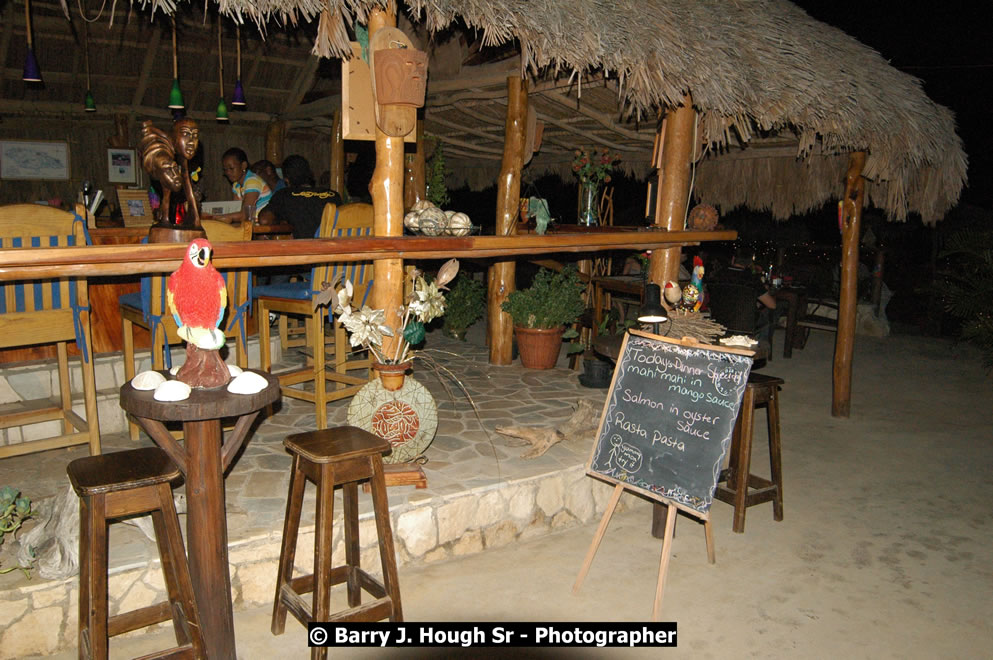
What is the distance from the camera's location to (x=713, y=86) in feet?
15.5

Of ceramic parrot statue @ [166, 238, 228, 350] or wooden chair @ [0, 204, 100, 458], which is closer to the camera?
ceramic parrot statue @ [166, 238, 228, 350]

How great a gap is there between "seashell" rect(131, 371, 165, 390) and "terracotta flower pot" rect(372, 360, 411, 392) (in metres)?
1.35

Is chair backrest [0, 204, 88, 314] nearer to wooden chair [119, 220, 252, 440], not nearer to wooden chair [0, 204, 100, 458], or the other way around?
wooden chair [0, 204, 100, 458]

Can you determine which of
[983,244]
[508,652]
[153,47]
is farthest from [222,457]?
[983,244]

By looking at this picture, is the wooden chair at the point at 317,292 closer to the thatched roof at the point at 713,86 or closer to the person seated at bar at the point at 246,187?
the thatched roof at the point at 713,86

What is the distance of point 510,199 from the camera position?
6.07m

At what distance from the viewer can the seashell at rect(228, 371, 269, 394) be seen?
2438mm

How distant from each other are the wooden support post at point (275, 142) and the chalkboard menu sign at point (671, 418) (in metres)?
7.96

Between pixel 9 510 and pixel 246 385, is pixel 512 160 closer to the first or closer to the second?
pixel 246 385

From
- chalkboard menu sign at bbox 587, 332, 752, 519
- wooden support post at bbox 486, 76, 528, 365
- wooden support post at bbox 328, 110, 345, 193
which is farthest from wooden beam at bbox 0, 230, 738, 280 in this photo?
wooden support post at bbox 328, 110, 345, 193

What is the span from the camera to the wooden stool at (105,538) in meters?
Answer: 2.32

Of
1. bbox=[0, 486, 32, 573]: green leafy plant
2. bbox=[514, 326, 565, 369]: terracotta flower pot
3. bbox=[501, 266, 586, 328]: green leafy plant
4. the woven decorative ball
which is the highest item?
the woven decorative ball

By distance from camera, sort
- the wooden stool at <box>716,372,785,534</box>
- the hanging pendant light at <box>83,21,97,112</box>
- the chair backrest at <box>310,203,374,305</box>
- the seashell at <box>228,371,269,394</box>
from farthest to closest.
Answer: the hanging pendant light at <box>83,21,97,112</box>, the chair backrest at <box>310,203,374,305</box>, the wooden stool at <box>716,372,785,534</box>, the seashell at <box>228,371,269,394</box>

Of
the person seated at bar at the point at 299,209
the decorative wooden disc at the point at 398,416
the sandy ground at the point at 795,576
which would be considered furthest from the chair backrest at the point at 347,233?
the sandy ground at the point at 795,576
